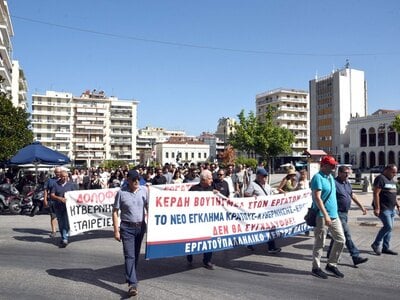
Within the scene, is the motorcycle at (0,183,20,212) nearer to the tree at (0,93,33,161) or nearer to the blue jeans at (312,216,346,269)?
the blue jeans at (312,216,346,269)

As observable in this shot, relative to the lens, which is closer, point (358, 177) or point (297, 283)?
point (297, 283)

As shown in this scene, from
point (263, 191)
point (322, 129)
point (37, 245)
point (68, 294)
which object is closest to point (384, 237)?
point (263, 191)

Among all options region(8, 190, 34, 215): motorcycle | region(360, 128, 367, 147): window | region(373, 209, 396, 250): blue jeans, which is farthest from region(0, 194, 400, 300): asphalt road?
region(360, 128, 367, 147): window

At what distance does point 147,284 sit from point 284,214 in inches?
137

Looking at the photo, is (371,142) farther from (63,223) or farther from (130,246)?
(130,246)

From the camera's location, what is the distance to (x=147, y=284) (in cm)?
648

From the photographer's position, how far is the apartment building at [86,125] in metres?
119

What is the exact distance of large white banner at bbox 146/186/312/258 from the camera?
668cm

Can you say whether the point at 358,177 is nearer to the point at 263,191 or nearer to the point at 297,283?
the point at 263,191

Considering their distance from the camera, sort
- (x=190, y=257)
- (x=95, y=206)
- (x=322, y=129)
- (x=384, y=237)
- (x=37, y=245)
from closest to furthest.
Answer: (x=190, y=257) < (x=384, y=237) < (x=37, y=245) < (x=95, y=206) < (x=322, y=129)

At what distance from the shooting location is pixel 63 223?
977 centimetres

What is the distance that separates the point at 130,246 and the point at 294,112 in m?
109

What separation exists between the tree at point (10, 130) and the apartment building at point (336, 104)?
74987mm

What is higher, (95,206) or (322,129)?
(322,129)
